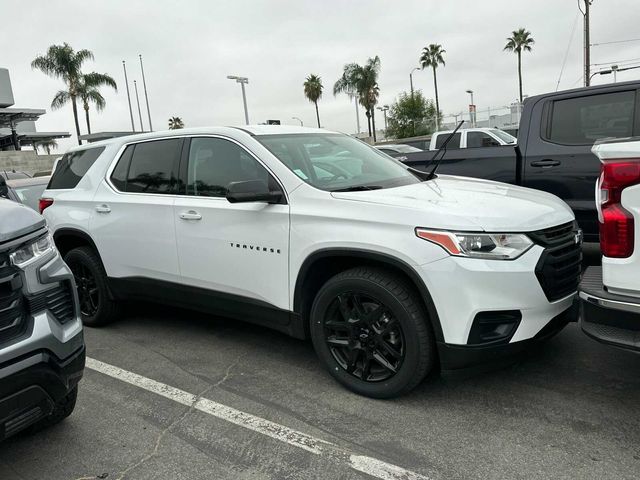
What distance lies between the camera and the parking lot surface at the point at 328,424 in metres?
2.62

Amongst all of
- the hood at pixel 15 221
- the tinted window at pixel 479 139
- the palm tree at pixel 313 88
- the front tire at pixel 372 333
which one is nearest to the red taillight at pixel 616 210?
the front tire at pixel 372 333

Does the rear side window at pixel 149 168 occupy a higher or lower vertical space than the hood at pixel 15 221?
higher

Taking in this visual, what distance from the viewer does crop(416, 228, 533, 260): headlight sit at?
282cm

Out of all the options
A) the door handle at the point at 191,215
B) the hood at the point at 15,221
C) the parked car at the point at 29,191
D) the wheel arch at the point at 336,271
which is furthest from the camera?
the parked car at the point at 29,191

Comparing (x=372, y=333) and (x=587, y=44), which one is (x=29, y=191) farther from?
(x=587, y=44)

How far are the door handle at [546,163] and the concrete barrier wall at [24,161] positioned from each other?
33384 mm

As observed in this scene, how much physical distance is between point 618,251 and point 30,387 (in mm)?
2737

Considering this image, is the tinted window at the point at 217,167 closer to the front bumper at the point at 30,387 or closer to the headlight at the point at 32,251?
the headlight at the point at 32,251

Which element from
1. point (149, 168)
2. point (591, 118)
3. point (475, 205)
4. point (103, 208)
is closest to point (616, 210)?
point (475, 205)

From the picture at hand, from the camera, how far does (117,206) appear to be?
14.8 feet

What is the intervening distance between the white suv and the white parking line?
0.56 meters

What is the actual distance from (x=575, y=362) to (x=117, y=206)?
3753mm

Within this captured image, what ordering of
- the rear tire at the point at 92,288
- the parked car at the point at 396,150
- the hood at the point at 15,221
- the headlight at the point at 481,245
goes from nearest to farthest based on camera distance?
the hood at the point at 15,221 < the headlight at the point at 481,245 < the rear tire at the point at 92,288 < the parked car at the point at 396,150

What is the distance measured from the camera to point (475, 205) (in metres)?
3.06
